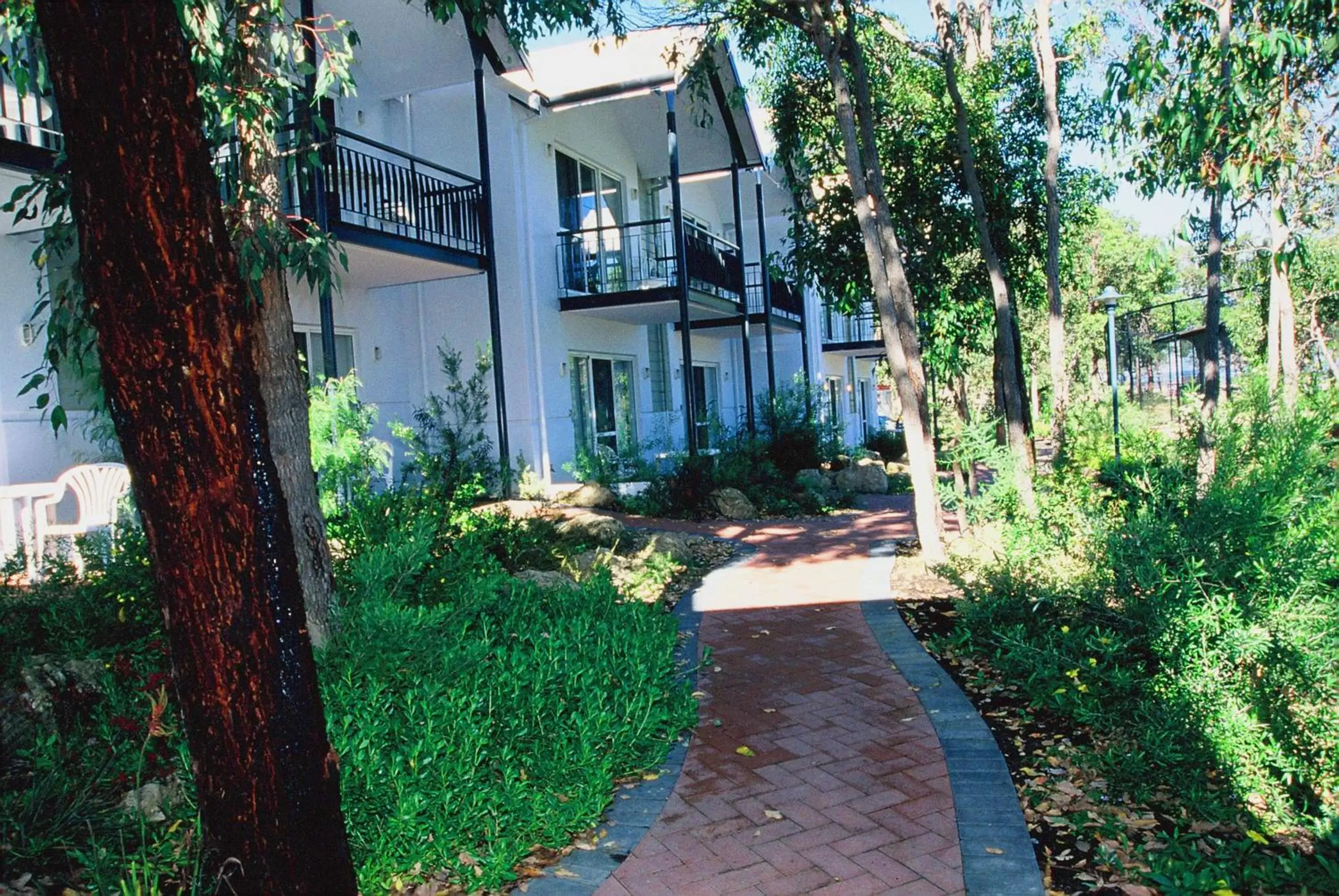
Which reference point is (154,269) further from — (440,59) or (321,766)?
(440,59)

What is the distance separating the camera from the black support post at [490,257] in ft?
42.0

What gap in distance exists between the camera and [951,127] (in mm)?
11430

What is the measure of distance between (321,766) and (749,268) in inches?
837

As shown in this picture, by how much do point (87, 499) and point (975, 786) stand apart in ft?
23.4

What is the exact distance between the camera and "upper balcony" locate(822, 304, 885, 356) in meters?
27.9

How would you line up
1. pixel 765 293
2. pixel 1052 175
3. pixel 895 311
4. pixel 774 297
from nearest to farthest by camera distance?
pixel 895 311 → pixel 1052 175 → pixel 765 293 → pixel 774 297

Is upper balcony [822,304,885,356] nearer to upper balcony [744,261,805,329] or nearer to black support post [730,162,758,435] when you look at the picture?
upper balcony [744,261,805,329]

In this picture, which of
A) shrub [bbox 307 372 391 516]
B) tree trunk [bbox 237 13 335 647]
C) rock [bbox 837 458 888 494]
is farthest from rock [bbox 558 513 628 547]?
rock [bbox 837 458 888 494]

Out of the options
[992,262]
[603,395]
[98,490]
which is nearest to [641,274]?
[603,395]

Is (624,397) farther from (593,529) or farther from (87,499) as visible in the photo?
(87,499)

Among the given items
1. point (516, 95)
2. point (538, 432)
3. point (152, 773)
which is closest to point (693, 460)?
point (538, 432)

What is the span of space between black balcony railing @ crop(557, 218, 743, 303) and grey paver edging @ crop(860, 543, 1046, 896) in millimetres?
10228

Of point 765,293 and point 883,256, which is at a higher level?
point 765,293

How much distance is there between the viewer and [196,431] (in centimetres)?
244
